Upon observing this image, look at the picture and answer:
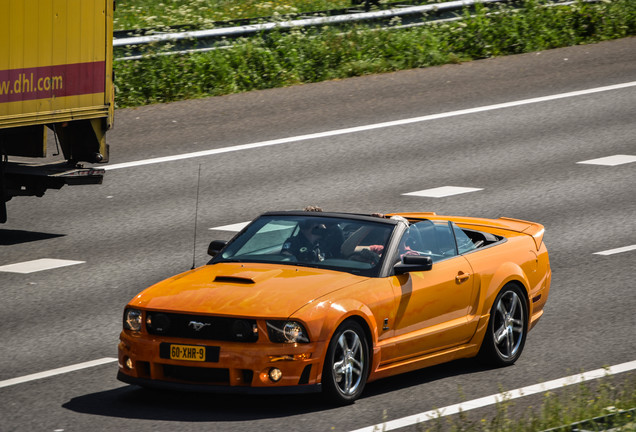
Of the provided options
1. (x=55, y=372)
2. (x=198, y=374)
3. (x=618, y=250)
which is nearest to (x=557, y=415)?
(x=198, y=374)

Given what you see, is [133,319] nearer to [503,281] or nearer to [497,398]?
[497,398]

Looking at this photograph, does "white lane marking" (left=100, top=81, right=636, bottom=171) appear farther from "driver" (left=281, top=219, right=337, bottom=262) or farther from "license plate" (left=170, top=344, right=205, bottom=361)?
"license plate" (left=170, top=344, right=205, bottom=361)

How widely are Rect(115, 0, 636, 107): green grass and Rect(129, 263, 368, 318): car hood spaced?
470 inches

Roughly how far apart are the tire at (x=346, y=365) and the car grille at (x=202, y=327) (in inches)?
21.8

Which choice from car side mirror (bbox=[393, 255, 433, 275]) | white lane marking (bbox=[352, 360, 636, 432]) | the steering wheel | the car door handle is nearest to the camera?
white lane marking (bbox=[352, 360, 636, 432])

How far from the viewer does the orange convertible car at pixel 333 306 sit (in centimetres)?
Answer: 840

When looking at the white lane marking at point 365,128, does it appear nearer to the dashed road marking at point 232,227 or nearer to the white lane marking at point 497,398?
the dashed road marking at point 232,227

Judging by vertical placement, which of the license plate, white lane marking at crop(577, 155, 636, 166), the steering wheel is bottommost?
white lane marking at crop(577, 155, 636, 166)

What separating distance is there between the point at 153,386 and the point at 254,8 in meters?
19.1

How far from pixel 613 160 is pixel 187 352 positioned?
1086 centimetres

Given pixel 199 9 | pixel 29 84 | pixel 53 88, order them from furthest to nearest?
pixel 199 9, pixel 53 88, pixel 29 84

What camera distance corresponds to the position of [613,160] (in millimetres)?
17906

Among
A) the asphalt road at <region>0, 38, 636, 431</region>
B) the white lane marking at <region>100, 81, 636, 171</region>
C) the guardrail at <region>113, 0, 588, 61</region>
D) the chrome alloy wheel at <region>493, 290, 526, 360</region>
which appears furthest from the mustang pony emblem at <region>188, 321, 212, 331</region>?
the guardrail at <region>113, 0, 588, 61</region>

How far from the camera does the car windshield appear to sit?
9383mm
